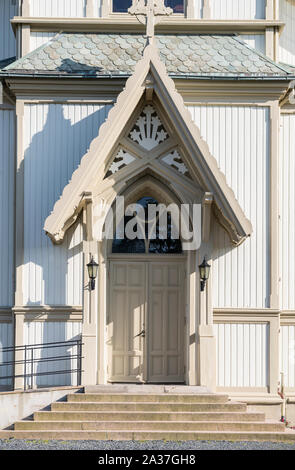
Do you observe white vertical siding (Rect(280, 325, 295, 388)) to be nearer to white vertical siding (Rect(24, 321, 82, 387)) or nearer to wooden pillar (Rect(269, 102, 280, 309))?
wooden pillar (Rect(269, 102, 280, 309))

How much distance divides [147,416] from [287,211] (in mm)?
5443

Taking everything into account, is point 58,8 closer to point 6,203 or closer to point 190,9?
point 190,9

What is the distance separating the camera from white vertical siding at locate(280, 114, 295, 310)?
17.5 metres

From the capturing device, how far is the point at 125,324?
17.1 meters

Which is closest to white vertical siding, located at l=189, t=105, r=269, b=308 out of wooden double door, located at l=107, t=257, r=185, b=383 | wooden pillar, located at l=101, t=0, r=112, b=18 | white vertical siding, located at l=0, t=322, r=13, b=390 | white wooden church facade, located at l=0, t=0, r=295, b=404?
white wooden church facade, located at l=0, t=0, r=295, b=404

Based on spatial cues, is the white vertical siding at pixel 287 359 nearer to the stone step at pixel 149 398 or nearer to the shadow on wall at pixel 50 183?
the stone step at pixel 149 398

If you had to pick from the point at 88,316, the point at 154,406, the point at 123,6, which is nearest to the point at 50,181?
the point at 88,316

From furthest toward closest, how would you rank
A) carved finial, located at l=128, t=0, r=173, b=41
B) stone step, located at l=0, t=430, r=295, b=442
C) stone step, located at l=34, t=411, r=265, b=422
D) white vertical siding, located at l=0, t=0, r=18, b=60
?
white vertical siding, located at l=0, t=0, r=18, b=60
carved finial, located at l=128, t=0, r=173, b=41
stone step, located at l=34, t=411, r=265, b=422
stone step, located at l=0, t=430, r=295, b=442

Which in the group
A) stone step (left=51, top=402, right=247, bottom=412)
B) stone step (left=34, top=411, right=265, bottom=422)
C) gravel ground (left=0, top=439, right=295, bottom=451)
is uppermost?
stone step (left=51, top=402, right=247, bottom=412)

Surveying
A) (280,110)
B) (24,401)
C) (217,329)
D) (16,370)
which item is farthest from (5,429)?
(280,110)

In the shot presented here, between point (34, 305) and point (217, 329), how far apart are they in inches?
138

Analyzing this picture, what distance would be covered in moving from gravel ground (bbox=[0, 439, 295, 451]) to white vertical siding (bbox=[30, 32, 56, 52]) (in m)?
8.11

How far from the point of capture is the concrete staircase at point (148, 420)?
46.8 feet

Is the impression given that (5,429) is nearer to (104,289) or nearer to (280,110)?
(104,289)
